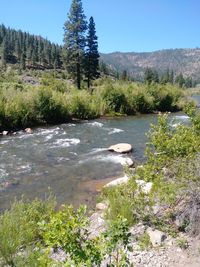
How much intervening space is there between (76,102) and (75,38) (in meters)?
16.4

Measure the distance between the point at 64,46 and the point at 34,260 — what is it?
38005 millimetres

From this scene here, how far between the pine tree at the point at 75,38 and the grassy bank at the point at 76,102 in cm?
684

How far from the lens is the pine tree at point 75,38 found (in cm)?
4006

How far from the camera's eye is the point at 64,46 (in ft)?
133

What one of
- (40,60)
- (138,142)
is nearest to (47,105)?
(138,142)

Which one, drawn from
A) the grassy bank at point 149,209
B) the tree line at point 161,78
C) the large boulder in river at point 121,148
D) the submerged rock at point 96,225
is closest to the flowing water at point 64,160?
the large boulder in river at point 121,148

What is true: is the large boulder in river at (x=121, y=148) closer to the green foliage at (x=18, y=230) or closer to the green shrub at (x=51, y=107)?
the green foliage at (x=18, y=230)

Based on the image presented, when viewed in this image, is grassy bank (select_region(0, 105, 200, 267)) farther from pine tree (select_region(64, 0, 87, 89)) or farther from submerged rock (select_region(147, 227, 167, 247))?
pine tree (select_region(64, 0, 87, 89))

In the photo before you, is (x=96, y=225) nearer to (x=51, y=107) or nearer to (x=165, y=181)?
(x=165, y=181)

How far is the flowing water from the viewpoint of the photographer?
10.7 meters

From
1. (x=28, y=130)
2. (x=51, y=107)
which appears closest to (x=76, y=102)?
(x=51, y=107)

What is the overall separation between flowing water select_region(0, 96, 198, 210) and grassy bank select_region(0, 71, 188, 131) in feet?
5.25

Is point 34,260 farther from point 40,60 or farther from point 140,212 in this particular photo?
point 40,60

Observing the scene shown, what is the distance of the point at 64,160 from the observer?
47.1 ft
